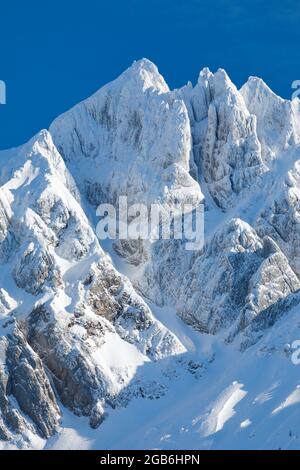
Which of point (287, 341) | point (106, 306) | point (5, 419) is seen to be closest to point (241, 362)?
point (287, 341)

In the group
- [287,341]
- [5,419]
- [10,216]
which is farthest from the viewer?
[10,216]


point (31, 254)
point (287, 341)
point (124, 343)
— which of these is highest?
point (31, 254)

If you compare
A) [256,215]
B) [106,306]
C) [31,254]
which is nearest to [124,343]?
[106,306]

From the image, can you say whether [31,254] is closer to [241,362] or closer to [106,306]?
[106,306]

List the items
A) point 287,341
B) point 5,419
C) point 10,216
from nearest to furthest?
point 5,419 < point 287,341 < point 10,216

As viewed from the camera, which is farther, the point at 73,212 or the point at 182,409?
the point at 73,212

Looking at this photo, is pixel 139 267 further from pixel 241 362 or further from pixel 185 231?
pixel 241 362

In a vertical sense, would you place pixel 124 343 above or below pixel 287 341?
above
